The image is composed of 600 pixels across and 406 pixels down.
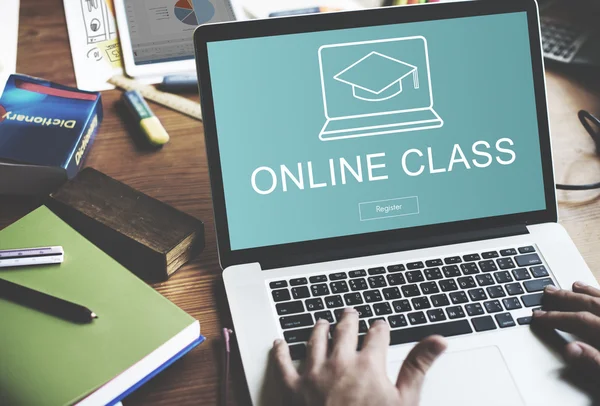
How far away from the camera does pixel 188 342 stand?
73cm

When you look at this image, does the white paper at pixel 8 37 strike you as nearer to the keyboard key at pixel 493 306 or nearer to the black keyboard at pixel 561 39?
the keyboard key at pixel 493 306

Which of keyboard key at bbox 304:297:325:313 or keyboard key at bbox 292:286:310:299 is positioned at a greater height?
keyboard key at bbox 292:286:310:299

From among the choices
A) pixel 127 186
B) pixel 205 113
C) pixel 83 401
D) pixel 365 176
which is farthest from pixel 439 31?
pixel 83 401

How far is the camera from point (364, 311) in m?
0.76

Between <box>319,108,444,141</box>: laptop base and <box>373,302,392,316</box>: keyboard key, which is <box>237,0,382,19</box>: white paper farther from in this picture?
<box>373,302,392,316</box>: keyboard key

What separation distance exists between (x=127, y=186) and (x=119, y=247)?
4.1 inches

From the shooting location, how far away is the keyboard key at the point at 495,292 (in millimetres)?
782

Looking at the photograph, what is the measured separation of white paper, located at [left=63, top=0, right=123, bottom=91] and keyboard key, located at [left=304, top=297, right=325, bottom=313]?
2.01ft

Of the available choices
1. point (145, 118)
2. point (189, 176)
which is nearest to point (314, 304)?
point (189, 176)

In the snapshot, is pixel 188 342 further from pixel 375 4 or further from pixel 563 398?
pixel 375 4

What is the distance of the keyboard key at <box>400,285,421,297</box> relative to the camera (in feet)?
2.55

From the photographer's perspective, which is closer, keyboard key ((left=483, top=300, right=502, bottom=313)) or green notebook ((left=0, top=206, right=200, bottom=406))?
green notebook ((left=0, top=206, right=200, bottom=406))

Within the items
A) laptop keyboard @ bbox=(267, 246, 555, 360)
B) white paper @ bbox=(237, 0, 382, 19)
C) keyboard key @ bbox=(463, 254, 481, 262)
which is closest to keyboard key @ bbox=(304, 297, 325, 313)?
laptop keyboard @ bbox=(267, 246, 555, 360)

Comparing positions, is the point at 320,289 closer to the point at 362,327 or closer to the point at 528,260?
the point at 362,327
